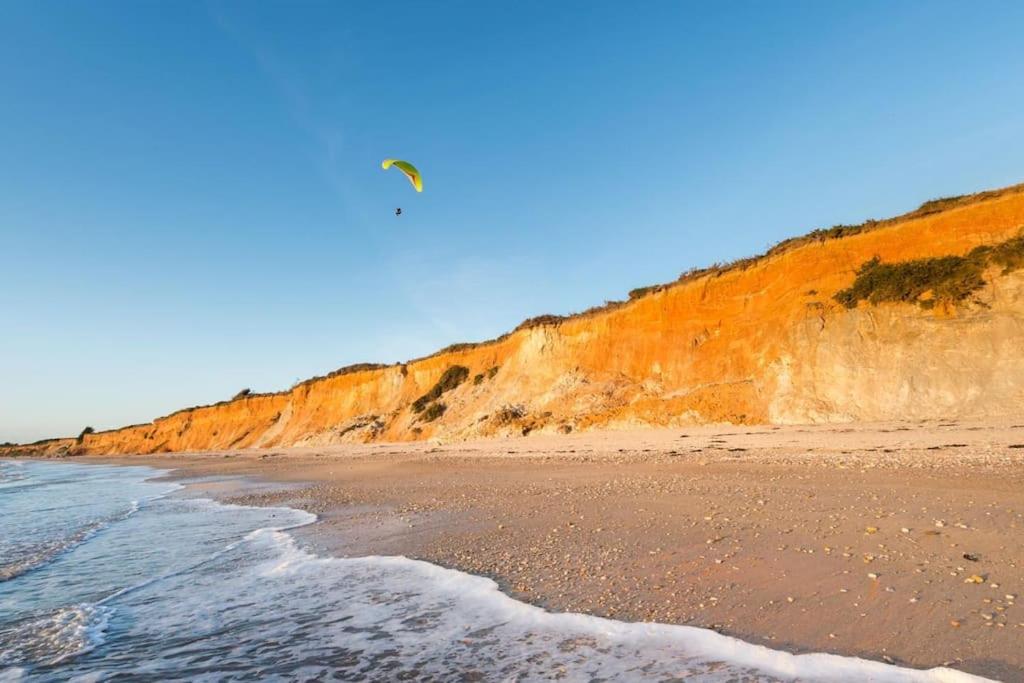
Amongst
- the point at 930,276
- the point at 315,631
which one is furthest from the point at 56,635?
the point at 930,276

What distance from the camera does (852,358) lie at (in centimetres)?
1938

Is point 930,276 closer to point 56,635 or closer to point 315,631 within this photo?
point 315,631

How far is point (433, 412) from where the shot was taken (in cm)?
3812

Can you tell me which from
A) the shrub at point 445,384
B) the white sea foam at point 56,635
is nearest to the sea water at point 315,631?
the white sea foam at point 56,635

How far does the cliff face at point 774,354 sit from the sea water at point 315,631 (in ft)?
55.4

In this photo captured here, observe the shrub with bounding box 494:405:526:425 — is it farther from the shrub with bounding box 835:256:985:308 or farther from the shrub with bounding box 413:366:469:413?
the shrub with bounding box 835:256:985:308

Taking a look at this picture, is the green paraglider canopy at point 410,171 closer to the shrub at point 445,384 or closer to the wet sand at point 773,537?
the wet sand at point 773,537

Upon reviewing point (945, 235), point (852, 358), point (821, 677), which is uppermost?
point (945, 235)

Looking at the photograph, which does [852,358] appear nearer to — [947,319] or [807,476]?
[947,319]

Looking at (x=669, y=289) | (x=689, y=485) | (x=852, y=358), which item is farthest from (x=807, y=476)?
(x=669, y=289)

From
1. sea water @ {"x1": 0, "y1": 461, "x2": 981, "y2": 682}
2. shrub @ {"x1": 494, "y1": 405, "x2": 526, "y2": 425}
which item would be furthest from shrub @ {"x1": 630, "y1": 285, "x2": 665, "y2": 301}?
sea water @ {"x1": 0, "y1": 461, "x2": 981, "y2": 682}

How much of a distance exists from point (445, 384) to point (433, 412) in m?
3.68

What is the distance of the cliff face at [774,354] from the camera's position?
16.9 meters

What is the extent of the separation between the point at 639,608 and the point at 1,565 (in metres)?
10.3
